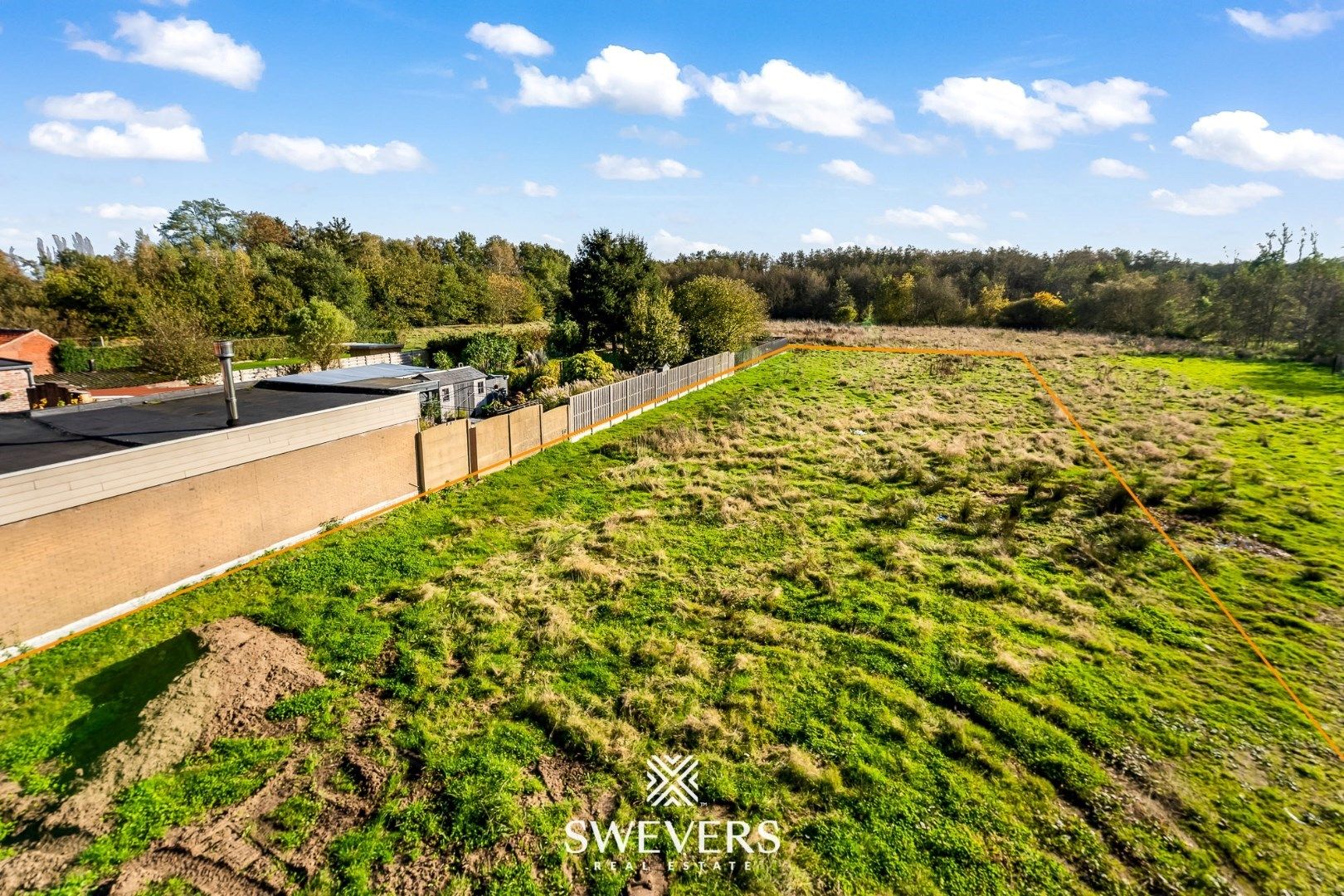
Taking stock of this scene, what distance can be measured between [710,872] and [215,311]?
57.5 meters

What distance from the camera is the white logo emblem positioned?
6918 millimetres

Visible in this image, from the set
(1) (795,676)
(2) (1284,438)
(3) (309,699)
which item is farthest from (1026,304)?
(3) (309,699)

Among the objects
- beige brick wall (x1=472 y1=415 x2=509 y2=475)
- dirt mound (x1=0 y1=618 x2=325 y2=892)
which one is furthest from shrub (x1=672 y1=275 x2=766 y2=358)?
dirt mound (x1=0 y1=618 x2=325 y2=892)

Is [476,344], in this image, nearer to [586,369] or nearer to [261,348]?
[586,369]

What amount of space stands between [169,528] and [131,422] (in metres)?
3.95

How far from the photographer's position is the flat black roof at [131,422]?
10578 mm

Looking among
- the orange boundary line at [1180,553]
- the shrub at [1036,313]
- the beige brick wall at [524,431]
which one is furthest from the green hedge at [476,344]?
the shrub at [1036,313]

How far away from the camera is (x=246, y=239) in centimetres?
7412

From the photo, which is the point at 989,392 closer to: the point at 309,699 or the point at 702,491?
the point at 702,491

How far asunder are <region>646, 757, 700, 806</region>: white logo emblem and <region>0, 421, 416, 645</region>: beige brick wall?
1022cm

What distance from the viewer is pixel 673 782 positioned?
7.20 m

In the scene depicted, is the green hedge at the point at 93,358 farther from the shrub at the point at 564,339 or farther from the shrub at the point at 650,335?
the shrub at the point at 650,335

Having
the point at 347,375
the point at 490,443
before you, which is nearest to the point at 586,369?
the point at 490,443

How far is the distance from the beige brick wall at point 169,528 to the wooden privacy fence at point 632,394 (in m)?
8.74
